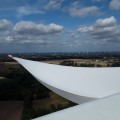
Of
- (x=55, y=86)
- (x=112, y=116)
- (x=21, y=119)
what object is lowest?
(x=21, y=119)

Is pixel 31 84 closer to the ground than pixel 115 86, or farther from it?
closer to the ground

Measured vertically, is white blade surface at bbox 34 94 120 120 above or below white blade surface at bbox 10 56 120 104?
above

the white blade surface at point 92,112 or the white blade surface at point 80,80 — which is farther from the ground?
the white blade surface at point 92,112

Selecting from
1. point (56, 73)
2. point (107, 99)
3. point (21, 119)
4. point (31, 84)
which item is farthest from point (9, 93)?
point (107, 99)

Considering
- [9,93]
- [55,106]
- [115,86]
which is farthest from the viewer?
[9,93]

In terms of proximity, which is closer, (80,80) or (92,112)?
(92,112)

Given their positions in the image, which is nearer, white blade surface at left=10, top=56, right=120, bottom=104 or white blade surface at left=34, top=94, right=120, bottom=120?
white blade surface at left=34, top=94, right=120, bottom=120

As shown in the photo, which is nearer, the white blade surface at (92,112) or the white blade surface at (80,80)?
the white blade surface at (92,112)

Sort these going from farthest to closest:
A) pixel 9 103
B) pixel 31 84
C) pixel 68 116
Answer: pixel 31 84 < pixel 9 103 < pixel 68 116

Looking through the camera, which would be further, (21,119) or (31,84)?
(31,84)

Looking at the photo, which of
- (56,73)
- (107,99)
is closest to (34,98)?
(56,73)

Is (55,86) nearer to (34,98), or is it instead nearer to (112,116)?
(112,116)
